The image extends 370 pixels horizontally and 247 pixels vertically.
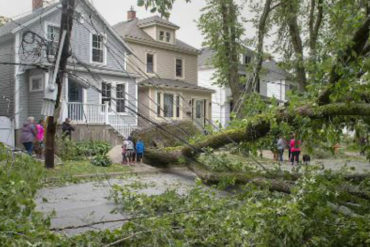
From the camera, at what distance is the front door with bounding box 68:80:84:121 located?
1955 centimetres

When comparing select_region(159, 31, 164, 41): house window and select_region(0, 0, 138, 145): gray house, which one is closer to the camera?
select_region(0, 0, 138, 145): gray house

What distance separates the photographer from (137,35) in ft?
85.6

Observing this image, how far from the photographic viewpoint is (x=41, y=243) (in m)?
3.38

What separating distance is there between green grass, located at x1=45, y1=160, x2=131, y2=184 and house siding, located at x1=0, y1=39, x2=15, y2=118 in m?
7.64

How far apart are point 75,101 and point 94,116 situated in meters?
1.54

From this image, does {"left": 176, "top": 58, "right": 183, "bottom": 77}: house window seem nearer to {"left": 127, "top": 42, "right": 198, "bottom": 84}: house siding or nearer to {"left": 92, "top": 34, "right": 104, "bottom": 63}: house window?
{"left": 127, "top": 42, "right": 198, "bottom": 84}: house siding

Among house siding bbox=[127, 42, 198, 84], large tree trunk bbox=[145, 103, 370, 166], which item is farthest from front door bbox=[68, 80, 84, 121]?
large tree trunk bbox=[145, 103, 370, 166]

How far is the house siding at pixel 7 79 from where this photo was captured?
19.9 metres

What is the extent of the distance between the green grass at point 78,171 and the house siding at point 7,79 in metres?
7.64

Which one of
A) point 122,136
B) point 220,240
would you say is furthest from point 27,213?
point 122,136

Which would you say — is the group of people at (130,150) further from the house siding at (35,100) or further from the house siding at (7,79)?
the house siding at (7,79)

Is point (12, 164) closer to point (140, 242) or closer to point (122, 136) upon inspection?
point (140, 242)

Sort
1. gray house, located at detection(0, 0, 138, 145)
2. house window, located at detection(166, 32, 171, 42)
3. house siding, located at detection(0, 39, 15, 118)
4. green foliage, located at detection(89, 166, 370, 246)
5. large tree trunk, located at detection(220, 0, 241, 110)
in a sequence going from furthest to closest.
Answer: house window, located at detection(166, 32, 171, 42) < house siding, located at detection(0, 39, 15, 118) < gray house, located at detection(0, 0, 138, 145) < large tree trunk, located at detection(220, 0, 241, 110) < green foliage, located at detection(89, 166, 370, 246)

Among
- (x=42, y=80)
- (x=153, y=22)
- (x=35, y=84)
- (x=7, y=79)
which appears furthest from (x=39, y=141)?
(x=153, y=22)
